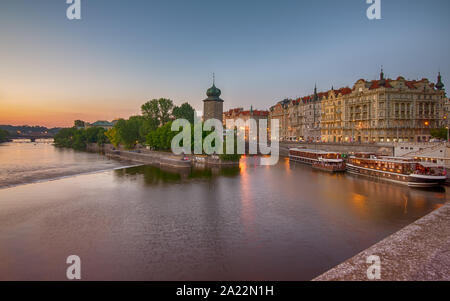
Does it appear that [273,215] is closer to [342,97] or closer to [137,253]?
[137,253]

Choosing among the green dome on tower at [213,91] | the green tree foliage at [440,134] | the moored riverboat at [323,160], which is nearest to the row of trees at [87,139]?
the green dome on tower at [213,91]

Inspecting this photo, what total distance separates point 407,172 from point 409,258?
1159 inches

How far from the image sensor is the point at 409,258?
48.8ft

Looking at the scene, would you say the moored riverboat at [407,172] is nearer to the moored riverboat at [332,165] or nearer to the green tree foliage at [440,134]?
the moored riverboat at [332,165]

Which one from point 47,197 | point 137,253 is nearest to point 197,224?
point 137,253

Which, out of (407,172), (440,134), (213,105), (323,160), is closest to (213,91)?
(213,105)

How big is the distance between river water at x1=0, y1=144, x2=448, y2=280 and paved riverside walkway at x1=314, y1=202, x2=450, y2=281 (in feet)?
5.87

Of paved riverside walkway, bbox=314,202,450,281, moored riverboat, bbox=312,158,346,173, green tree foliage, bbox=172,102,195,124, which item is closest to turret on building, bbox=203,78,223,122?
green tree foliage, bbox=172,102,195,124

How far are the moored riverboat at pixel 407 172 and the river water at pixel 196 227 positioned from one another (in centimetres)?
181

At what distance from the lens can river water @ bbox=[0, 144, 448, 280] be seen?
16.0 m
